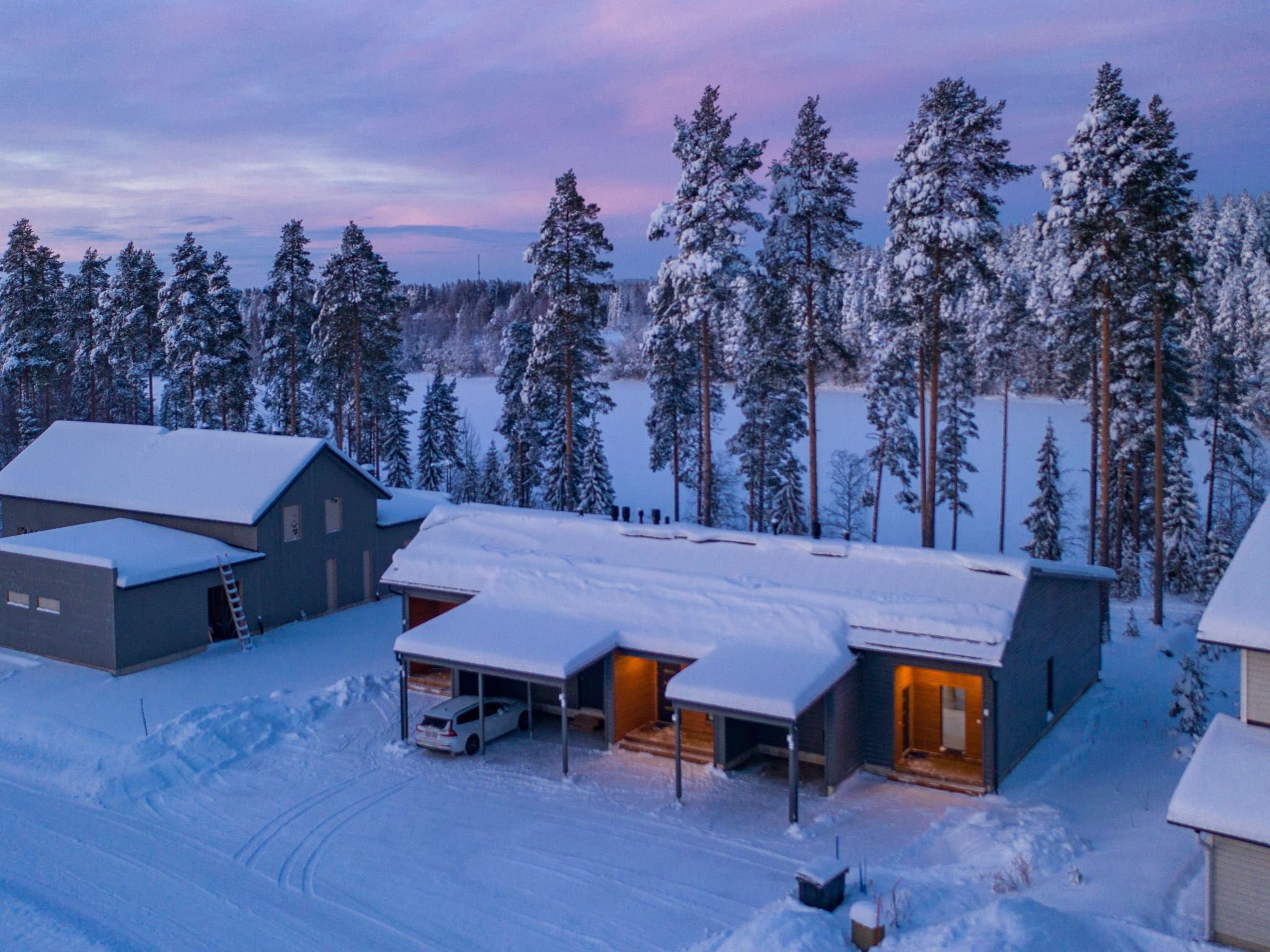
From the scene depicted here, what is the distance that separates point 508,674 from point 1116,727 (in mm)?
12526

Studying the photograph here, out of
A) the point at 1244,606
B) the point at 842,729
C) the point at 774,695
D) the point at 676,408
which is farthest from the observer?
the point at 676,408

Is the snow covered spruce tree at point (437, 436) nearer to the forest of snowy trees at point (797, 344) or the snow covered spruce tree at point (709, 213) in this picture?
the forest of snowy trees at point (797, 344)

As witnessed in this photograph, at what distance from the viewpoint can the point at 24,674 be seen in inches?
893

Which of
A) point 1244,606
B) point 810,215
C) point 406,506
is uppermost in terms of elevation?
point 810,215

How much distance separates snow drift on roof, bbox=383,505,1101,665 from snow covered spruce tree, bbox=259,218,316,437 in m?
20.1

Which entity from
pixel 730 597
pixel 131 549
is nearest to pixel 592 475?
pixel 131 549

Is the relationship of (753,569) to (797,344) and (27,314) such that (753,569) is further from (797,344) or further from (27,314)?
(27,314)

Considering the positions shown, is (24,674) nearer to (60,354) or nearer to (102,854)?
(102,854)

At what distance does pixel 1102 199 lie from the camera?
81.1 feet

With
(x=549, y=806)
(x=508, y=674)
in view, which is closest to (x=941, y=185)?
(x=508, y=674)

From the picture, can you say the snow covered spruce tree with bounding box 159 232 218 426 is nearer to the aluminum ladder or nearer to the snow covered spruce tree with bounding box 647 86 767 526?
the aluminum ladder

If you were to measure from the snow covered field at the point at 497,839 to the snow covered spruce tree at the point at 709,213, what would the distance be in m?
12.8

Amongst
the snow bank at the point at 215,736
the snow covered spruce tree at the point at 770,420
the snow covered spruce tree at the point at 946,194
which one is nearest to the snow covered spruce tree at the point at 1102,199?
the snow covered spruce tree at the point at 946,194

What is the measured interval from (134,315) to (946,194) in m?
41.2
